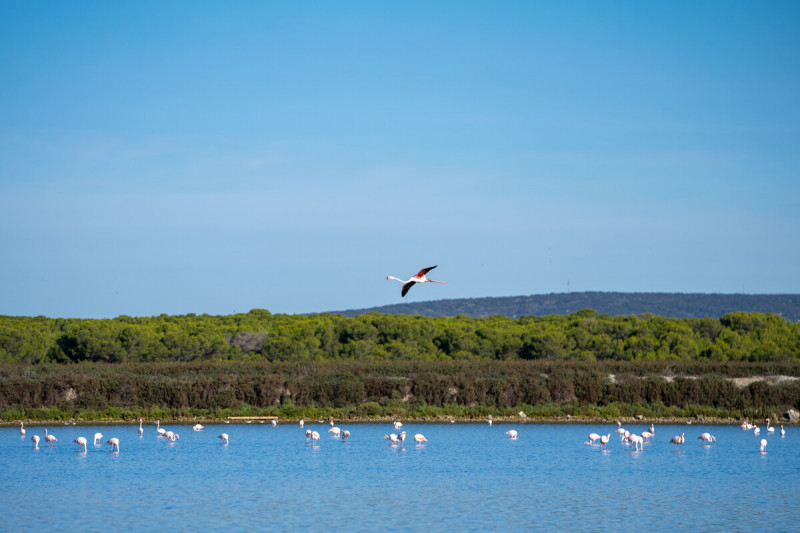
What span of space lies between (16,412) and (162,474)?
13702mm

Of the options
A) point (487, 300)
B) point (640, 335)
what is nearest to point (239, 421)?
point (640, 335)

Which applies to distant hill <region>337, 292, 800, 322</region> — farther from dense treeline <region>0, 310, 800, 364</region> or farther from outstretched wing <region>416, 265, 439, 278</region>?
outstretched wing <region>416, 265, 439, 278</region>

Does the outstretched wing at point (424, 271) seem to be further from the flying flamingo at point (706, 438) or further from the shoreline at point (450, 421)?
the shoreline at point (450, 421)

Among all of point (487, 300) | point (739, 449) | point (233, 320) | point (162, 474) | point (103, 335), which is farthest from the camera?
point (487, 300)

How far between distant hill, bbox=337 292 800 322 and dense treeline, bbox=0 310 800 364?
89.3 meters

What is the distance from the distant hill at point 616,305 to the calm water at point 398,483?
377 ft

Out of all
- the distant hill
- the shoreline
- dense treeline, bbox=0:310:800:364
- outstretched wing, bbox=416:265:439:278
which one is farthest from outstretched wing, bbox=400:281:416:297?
the distant hill

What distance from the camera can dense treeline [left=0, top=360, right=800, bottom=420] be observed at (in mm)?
35594

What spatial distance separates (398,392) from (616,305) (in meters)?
118

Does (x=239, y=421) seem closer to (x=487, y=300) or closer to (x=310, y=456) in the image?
(x=310, y=456)

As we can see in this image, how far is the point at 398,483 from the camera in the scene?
21375 mm

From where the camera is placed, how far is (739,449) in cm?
2755

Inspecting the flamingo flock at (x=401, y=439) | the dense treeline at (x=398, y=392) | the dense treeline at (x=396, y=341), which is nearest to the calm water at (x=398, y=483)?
the flamingo flock at (x=401, y=439)

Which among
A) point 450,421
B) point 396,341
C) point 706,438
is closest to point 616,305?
point 396,341
